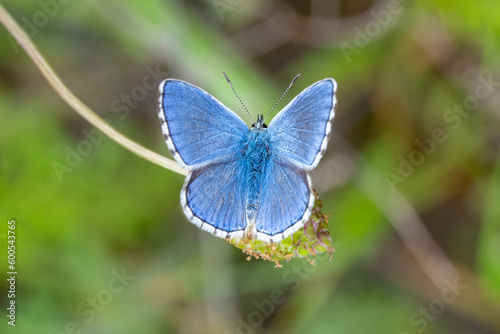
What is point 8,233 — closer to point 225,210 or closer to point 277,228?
point 225,210

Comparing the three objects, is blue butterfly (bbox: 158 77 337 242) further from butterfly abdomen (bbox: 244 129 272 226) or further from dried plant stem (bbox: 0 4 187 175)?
dried plant stem (bbox: 0 4 187 175)

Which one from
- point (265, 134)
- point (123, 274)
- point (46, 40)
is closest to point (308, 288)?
point (123, 274)

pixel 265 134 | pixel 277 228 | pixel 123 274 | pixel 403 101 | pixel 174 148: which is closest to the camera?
pixel 277 228

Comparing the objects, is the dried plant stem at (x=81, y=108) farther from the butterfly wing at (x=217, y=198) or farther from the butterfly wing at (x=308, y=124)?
the butterfly wing at (x=308, y=124)

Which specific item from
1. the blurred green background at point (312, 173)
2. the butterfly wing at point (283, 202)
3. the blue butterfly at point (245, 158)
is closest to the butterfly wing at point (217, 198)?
the blue butterfly at point (245, 158)

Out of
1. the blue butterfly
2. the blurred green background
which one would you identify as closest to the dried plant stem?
the blue butterfly

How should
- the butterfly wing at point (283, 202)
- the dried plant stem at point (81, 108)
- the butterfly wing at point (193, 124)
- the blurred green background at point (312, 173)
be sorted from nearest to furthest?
the butterfly wing at point (283, 202), the butterfly wing at point (193, 124), the dried plant stem at point (81, 108), the blurred green background at point (312, 173)
